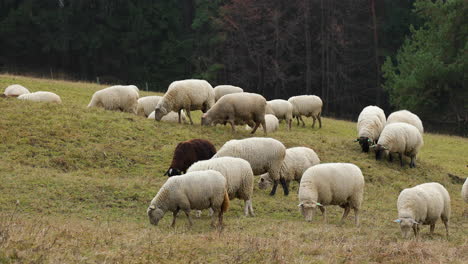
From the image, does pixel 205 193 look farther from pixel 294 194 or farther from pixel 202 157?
pixel 294 194

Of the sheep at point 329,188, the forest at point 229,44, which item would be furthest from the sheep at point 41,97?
the forest at point 229,44

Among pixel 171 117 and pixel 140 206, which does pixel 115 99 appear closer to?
pixel 171 117

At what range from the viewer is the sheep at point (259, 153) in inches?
607

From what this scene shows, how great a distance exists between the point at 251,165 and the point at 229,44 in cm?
4489

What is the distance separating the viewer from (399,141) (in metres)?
21.1

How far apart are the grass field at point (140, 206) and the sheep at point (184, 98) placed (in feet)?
2.85

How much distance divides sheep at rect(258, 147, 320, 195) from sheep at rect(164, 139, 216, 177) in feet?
5.74

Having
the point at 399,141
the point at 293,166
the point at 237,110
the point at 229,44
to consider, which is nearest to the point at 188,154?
the point at 293,166

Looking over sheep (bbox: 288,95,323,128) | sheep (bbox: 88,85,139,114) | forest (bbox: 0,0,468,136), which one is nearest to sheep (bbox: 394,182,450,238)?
sheep (bbox: 88,85,139,114)

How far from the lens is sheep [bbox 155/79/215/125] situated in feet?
71.6

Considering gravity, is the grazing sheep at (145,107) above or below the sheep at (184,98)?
below

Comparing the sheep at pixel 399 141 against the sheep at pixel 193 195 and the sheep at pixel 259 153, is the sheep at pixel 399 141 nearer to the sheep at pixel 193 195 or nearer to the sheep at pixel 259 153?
the sheep at pixel 259 153

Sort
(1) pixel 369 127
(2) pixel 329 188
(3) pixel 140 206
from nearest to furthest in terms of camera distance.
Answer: (2) pixel 329 188 < (3) pixel 140 206 < (1) pixel 369 127

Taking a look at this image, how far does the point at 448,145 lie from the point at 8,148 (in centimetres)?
2207
